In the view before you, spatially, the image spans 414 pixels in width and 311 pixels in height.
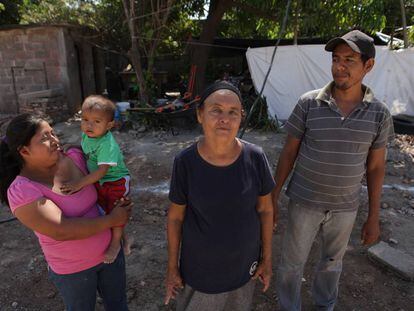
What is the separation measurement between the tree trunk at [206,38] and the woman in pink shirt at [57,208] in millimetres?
7943

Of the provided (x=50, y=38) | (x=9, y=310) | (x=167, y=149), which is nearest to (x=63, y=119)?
(x=50, y=38)

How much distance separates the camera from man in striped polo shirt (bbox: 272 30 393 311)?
191cm

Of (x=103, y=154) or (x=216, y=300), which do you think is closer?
(x=216, y=300)

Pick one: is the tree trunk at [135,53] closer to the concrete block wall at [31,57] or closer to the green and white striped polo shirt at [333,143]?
the concrete block wall at [31,57]

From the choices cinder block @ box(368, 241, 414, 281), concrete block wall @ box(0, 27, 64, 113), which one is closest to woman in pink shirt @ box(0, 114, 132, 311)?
cinder block @ box(368, 241, 414, 281)

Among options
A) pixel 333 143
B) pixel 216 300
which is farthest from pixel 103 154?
pixel 333 143

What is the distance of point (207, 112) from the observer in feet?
4.94

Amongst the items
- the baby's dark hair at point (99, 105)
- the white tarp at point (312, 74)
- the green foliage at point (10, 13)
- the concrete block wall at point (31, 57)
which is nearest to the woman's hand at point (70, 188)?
the baby's dark hair at point (99, 105)

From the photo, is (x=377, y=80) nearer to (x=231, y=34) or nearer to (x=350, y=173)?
(x=231, y=34)

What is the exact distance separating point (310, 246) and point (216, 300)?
0.82m

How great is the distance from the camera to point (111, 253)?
5.68 ft

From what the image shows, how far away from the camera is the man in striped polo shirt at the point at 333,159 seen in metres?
1.91

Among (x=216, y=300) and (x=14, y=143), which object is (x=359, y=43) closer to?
(x=216, y=300)

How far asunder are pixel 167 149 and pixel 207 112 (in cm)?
494
